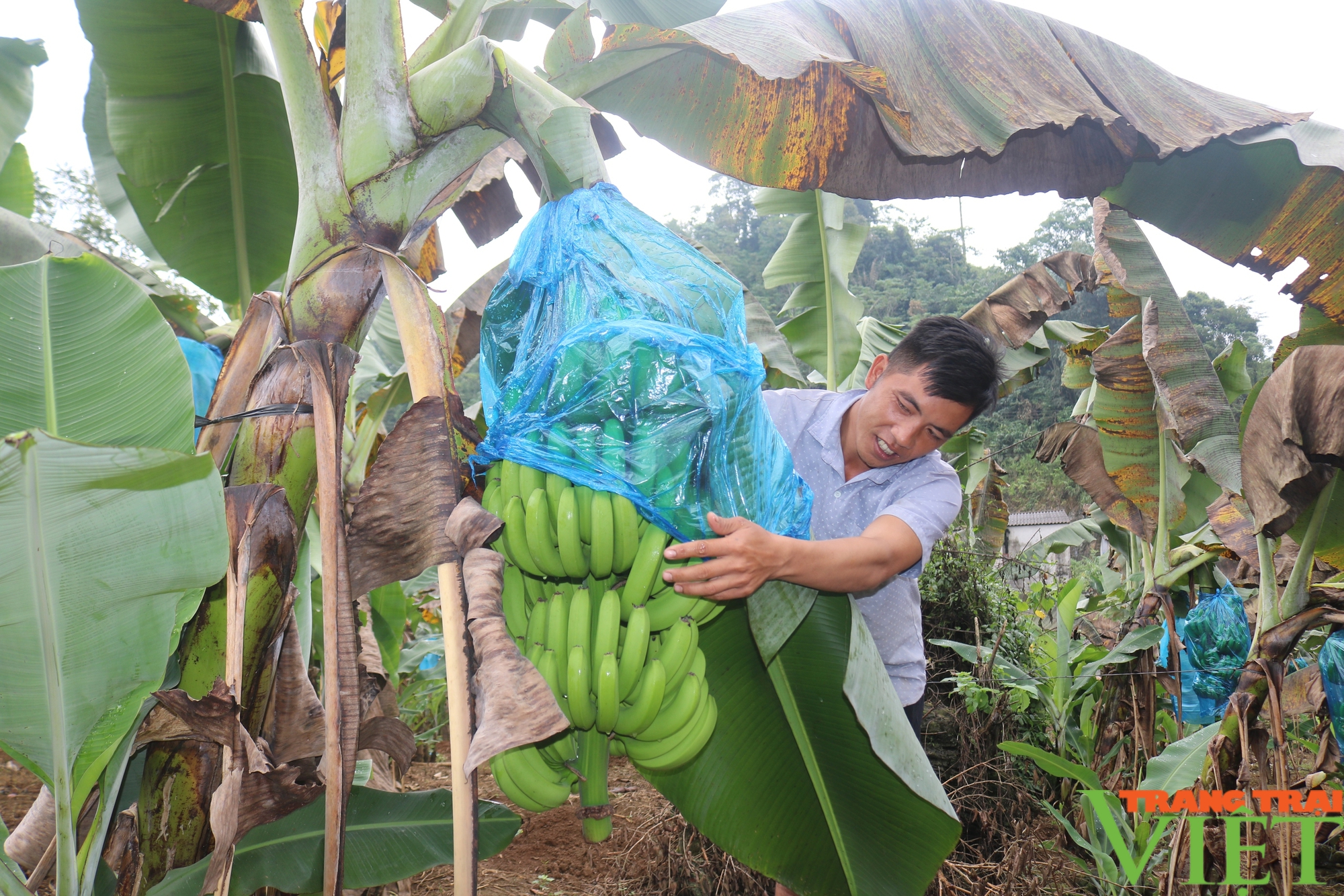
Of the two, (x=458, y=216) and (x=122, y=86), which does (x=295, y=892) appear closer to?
(x=458, y=216)

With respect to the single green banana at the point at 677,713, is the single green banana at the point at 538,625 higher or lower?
higher

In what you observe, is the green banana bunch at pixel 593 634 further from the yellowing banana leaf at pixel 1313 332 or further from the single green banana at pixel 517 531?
the yellowing banana leaf at pixel 1313 332

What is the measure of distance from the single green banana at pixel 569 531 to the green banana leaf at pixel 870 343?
3.03m

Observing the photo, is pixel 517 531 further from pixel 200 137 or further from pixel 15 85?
pixel 15 85

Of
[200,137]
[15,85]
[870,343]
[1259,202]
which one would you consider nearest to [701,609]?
[200,137]

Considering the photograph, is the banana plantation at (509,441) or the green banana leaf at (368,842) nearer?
the banana plantation at (509,441)

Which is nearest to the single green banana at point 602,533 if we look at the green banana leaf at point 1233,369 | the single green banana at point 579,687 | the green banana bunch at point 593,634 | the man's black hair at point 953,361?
the green banana bunch at point 593,634

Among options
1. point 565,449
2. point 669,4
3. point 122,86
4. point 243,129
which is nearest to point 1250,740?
point 565,449

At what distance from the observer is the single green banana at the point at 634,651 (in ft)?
3.08

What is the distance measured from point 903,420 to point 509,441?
885mm

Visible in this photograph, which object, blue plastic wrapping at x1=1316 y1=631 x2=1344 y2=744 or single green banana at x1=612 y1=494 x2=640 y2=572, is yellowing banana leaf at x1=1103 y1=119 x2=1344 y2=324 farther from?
single green banana at x1=612 y1=494 x2=640 y2=572

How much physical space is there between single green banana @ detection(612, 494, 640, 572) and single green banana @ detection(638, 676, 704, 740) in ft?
0.61

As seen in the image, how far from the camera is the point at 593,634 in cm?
100

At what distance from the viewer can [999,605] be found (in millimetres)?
3285
